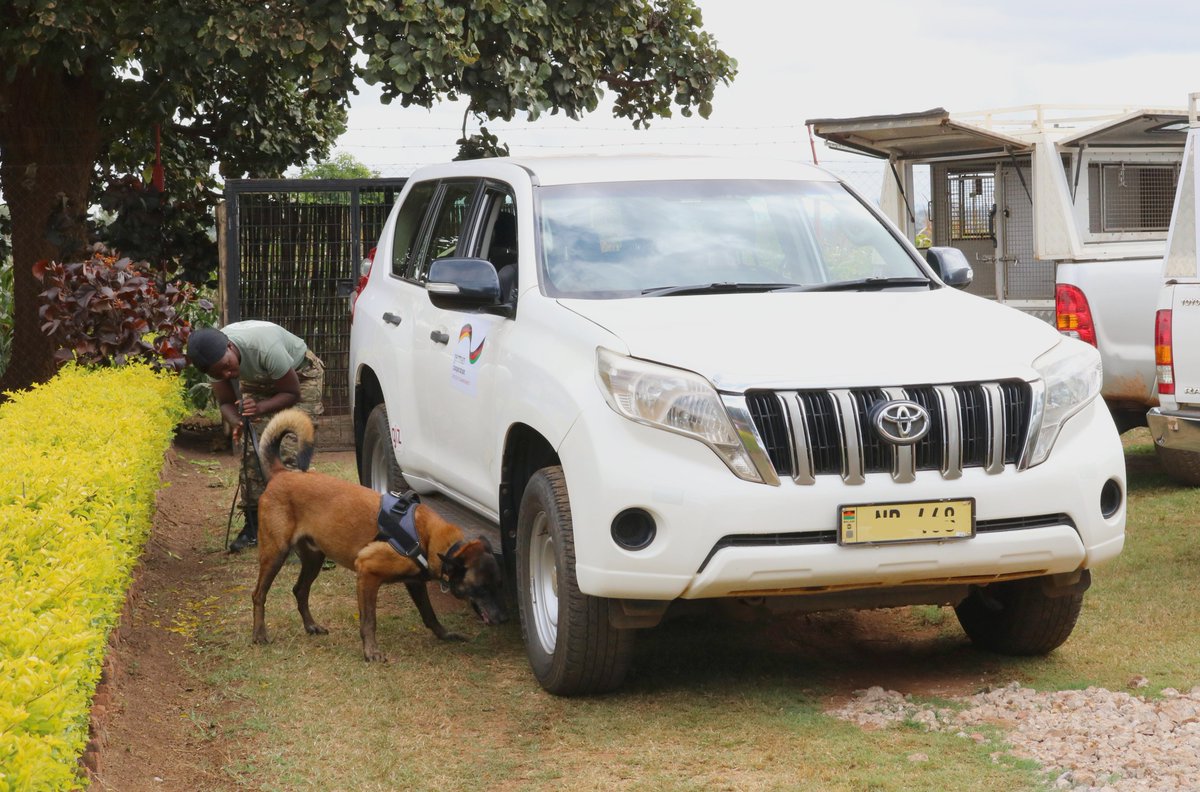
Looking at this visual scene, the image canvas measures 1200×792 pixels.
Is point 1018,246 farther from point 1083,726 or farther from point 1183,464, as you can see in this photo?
point 1083,726

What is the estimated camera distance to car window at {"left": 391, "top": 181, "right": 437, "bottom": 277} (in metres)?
7.62

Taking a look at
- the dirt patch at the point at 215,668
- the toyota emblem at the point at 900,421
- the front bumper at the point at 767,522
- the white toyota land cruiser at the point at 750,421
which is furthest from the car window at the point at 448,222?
the toyota emblem at the point at 900,421

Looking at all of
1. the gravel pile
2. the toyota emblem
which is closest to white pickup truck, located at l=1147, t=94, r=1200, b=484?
the gravel pile

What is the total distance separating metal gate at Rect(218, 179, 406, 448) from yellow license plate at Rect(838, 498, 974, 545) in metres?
8.87

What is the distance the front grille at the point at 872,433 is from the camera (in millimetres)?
4773

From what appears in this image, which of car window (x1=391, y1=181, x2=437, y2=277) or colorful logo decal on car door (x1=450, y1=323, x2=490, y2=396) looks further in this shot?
car window (x1=391, y1=181, x2=437, y2=277)

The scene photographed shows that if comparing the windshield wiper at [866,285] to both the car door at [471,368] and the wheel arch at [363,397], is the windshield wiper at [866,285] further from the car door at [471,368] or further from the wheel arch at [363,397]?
the wheel arch at [363,397]

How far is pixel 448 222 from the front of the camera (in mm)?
7277

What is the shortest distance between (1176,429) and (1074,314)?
2367 mm

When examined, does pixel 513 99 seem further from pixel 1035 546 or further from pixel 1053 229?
pixel 1035 546

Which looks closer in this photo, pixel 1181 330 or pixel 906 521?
pixel 906 521

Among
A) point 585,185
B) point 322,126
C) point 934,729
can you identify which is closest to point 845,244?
point 585,185

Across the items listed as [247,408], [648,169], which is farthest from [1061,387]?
[247,408]

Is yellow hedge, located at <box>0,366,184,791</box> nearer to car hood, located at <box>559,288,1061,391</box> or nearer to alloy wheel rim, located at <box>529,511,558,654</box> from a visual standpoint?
alloy wheel rim, located at <box>529,511,558,654</box>
